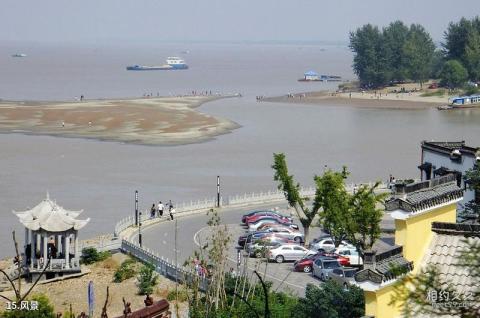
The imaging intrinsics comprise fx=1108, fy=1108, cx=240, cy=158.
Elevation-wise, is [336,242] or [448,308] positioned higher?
[448,308]

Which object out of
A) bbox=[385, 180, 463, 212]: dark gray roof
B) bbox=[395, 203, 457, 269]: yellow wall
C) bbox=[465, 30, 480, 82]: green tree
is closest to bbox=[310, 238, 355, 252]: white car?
bbox=[385, 180, 463, 212]: dark gray roof

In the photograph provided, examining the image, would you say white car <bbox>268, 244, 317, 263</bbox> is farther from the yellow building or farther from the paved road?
the yellow building

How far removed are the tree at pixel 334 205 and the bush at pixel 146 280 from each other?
606 cm

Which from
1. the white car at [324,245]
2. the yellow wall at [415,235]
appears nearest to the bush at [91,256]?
the white car at [324,245]

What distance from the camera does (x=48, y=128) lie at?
95.8 metres

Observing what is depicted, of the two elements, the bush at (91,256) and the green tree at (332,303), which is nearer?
the green tree at (332,303)

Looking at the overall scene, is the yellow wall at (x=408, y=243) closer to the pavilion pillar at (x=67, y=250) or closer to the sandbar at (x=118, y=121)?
the pavilion pillar at (x=67, y=250)

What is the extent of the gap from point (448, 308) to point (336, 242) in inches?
1116

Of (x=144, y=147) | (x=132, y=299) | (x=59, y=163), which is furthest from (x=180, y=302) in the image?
(x=144, y=147)

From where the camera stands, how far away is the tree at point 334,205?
3581cm

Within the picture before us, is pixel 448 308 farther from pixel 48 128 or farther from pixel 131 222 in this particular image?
pixel 48 128

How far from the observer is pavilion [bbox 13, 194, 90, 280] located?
37.0 metres

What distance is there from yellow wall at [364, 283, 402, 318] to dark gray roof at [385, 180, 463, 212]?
109 centimetres

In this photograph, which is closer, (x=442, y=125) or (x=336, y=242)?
(x=336, y=242)
